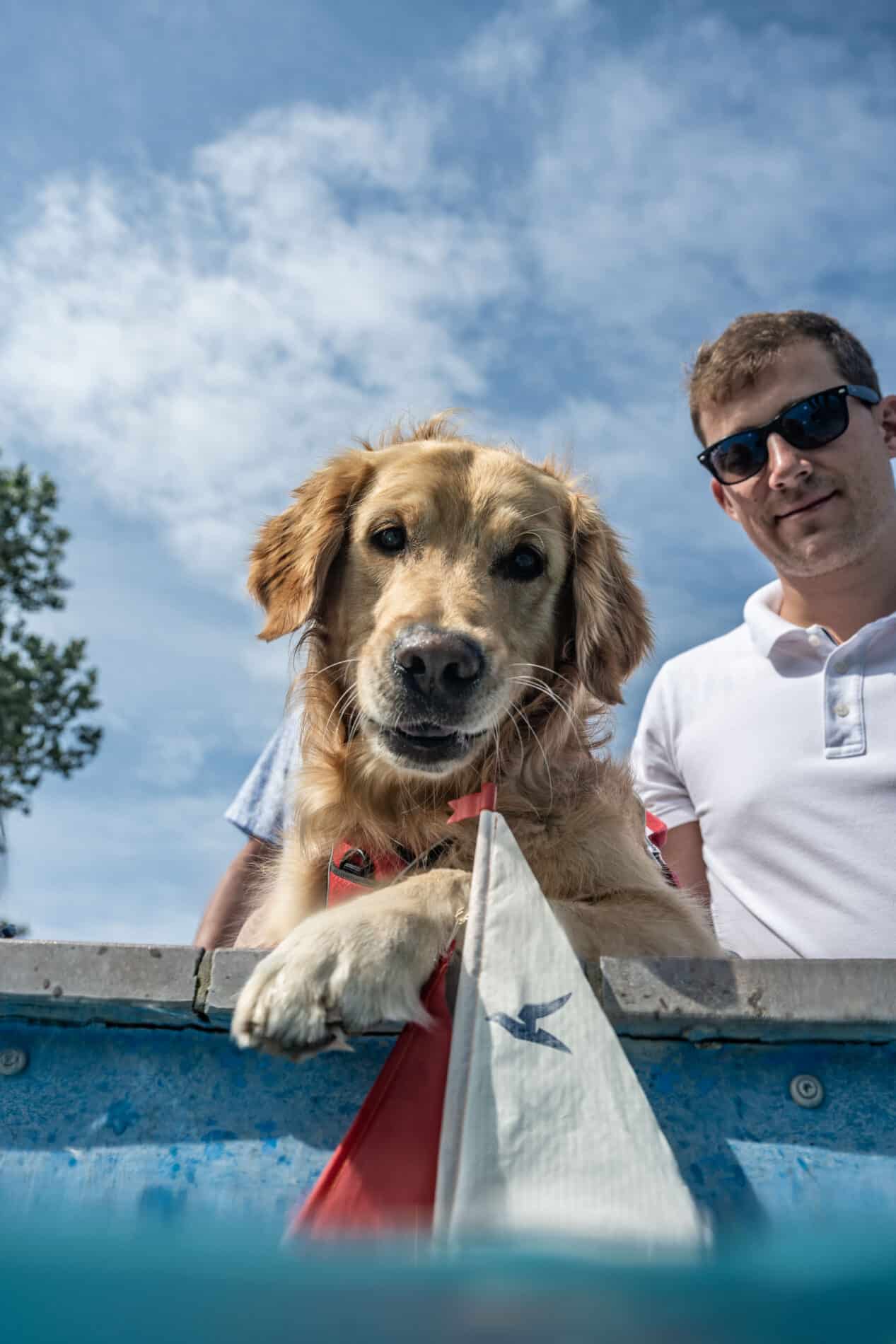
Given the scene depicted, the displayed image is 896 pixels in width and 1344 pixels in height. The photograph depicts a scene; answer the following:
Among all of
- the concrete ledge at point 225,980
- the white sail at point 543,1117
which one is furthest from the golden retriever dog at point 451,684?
the white sail at point 543,1117

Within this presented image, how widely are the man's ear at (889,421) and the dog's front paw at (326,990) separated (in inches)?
136

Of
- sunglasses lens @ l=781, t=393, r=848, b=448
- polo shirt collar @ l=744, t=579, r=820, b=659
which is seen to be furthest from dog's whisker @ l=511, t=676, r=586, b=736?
sunglasses lens @ l=781, t=393, r=848, b=448

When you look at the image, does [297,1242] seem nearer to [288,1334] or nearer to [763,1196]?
[288,1334]

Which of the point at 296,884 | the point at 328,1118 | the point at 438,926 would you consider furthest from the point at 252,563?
the point at 328,1118

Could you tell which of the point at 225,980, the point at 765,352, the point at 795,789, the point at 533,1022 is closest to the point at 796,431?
the point at 765,352

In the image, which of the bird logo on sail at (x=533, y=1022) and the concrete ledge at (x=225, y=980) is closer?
the bird logo on sail at (x=533, y=1022)

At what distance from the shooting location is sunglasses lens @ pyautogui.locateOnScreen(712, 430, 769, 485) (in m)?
4.13

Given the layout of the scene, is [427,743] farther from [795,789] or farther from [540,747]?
[795,789]

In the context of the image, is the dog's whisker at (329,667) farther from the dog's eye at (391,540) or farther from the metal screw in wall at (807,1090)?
the metal screw in wall at (807,1090)

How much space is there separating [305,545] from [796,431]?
210 cm

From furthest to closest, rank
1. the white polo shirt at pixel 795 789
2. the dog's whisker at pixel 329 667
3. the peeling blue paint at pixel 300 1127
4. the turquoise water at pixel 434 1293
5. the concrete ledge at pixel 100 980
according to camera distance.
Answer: the white polo shirt at pixel 795 789 < the dog's whisker at pixel 329 667 < the concrete ledge at pixel 100 980 < the peeling blue paint at pixel 300 1127 < the turquoise water at pixel 434 1293

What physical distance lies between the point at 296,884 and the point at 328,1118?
1.03 metres

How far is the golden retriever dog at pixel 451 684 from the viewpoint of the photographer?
2.54m

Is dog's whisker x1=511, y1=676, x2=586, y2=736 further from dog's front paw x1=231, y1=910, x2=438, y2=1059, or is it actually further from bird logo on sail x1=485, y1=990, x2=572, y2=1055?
bird logo on sail x1=485, y1=990, x2=572, y2=1055
